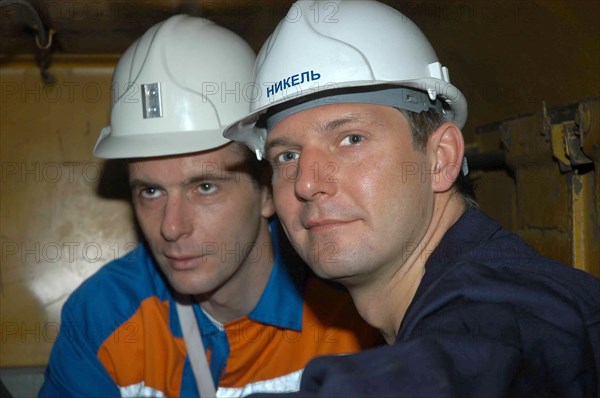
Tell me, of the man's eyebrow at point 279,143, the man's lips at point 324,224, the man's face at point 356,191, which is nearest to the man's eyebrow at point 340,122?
the man's face at point 356,191

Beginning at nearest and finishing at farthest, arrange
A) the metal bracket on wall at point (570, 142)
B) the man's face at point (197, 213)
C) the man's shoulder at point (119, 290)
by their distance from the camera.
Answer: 1. the metal bracket on wall at point (570, 142)
2. the man's face at point (197, 213)
3. the man's shoulder at point (119, 290)

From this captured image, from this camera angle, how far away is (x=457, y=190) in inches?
74.7

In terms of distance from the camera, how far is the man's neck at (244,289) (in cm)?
267

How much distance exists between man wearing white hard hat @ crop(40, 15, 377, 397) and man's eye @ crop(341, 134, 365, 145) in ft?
2.84

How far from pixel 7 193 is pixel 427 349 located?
107 inches

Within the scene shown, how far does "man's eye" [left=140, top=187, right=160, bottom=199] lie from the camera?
2.57 m

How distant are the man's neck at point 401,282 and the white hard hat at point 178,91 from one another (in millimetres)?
913

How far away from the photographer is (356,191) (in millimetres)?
1674

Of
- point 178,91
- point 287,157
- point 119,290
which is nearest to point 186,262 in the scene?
point 119,290

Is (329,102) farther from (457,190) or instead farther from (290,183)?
(457,190)

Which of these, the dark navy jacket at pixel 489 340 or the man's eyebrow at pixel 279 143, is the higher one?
the man's eyebrow at pixel 279 143

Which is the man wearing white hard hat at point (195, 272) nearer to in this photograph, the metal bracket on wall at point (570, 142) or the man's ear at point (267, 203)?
the man's ear at point (267, 203)

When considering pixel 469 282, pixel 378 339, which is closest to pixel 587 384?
pixel 469 282

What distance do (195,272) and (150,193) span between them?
33 cm
